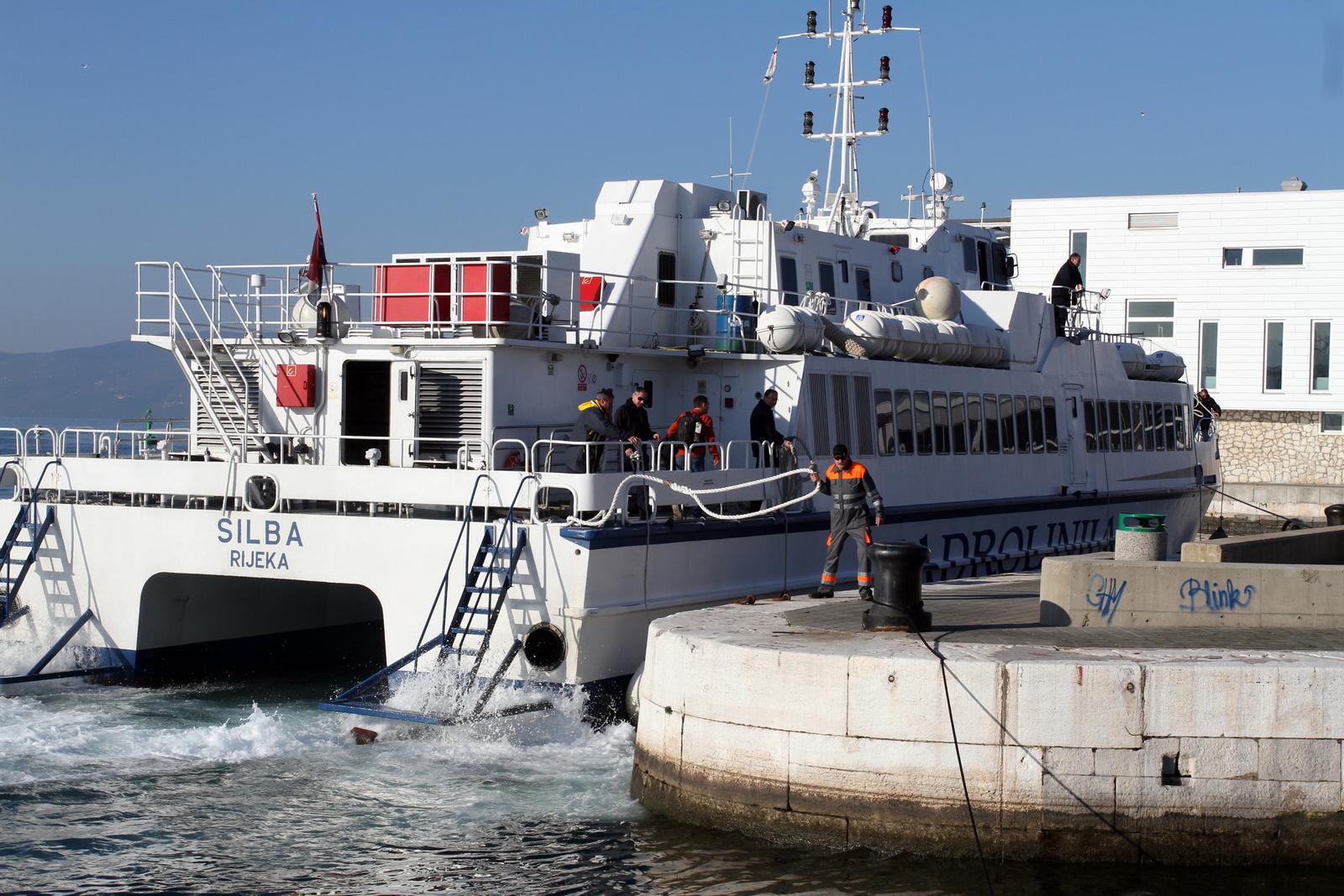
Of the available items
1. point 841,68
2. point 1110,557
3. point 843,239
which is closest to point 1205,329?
point 841,68

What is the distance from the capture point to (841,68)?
2262 cm

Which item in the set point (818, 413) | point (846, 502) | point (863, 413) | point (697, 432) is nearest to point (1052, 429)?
point (863, 413)

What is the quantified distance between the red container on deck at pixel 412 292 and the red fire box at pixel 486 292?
0.59 feet

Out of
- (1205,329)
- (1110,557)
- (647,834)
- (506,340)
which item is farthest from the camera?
(1205,329)

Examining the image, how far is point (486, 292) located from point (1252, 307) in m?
27.9

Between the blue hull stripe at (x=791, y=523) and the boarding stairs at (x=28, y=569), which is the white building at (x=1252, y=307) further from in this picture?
the boarding stairs at (x=28, y=569)

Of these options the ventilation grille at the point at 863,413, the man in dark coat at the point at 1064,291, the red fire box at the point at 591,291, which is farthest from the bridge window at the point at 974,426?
the red fire box at the point at 591,291

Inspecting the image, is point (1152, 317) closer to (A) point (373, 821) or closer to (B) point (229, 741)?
(B) point (229, 741)

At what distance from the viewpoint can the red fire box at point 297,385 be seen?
1553cm

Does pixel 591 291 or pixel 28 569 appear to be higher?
pixel 591 291

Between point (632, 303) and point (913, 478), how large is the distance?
4086mm

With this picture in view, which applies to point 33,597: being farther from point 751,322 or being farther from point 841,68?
point 841,68

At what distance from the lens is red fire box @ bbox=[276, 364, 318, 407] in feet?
51.0

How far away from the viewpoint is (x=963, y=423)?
19.3m
